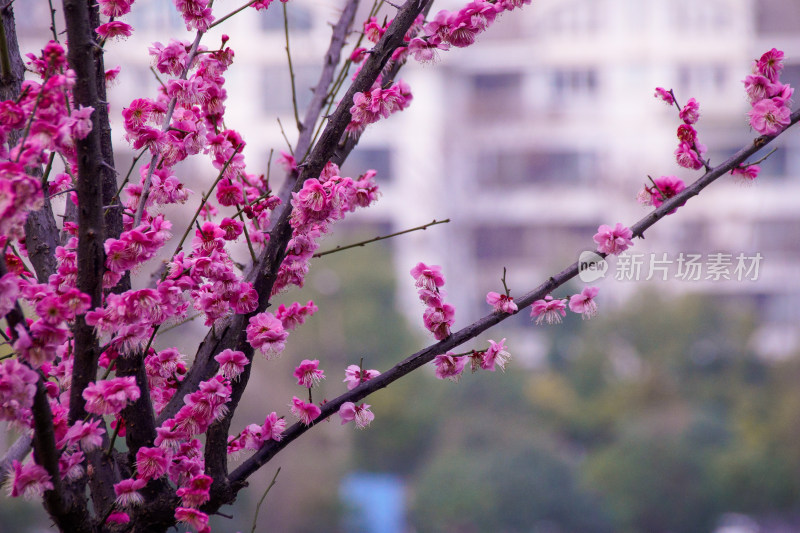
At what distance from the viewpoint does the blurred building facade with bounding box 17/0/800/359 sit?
380 inches

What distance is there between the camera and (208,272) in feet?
2.33

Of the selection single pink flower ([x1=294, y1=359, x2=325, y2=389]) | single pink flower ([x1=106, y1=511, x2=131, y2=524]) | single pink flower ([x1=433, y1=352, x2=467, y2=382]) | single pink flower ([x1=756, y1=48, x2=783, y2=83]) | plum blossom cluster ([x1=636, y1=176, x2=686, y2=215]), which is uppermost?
single pink flower ([x1=756, y1=48, x2=783, y2=83])

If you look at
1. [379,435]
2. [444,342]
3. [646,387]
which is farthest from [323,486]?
[444,342]

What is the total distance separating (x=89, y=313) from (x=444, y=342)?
1.09 feet

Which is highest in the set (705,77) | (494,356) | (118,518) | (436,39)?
(436,39)

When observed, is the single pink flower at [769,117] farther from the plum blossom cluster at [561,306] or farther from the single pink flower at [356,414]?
the single pink flower at [356,414]

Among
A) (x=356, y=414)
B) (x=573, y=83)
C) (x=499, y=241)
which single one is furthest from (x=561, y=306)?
(x=573, y=83)

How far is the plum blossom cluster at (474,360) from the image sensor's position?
0.79m

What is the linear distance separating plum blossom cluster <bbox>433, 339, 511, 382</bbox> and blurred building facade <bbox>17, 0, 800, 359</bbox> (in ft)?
27.7

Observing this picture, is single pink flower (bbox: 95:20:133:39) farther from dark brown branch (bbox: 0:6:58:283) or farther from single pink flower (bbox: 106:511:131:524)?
single pink flower (bbox: 106:511:131:524)

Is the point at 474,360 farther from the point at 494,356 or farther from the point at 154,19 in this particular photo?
the point at 154,19

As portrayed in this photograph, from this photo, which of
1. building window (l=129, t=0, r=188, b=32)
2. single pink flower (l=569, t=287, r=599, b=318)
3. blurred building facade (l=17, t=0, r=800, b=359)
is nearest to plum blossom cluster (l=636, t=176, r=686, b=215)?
single pink flower (l=569, t=287, r=599, b=318)

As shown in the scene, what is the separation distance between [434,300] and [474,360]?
0.25 ft

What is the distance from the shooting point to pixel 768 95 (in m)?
0.86
